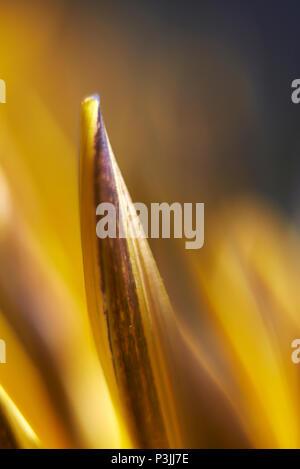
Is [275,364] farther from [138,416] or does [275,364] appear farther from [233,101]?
[233,101]

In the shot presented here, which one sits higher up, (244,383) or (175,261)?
(175,261)

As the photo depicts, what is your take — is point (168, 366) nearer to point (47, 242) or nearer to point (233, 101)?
point (47, 242)

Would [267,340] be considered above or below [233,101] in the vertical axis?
below

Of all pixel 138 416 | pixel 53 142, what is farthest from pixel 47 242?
pixel 138 416
